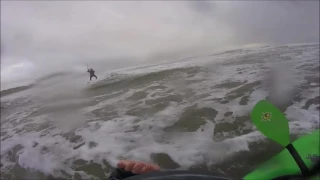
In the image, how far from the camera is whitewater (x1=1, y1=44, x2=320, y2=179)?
803 millimetres

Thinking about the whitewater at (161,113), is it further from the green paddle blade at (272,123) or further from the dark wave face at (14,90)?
the green paddle blade at (272,123)

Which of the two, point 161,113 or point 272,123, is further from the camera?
point 161,113

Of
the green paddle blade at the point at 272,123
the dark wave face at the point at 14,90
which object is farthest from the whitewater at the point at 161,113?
the green paddle blade at the point at 272,123

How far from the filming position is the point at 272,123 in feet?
1.83

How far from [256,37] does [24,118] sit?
2.41 feet

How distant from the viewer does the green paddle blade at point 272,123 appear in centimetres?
54

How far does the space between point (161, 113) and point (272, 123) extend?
15.3 inches

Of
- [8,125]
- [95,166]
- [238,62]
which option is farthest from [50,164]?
[238,62]

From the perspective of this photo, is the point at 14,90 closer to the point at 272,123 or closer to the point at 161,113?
the point at 161,113

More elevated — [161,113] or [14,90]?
[14,90]

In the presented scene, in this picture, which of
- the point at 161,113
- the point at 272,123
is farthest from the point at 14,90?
the point at 272,123

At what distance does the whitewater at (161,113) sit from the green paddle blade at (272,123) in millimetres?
195

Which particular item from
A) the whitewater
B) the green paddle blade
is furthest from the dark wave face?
the green paddle blade

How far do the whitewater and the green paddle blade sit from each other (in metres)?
0.19
